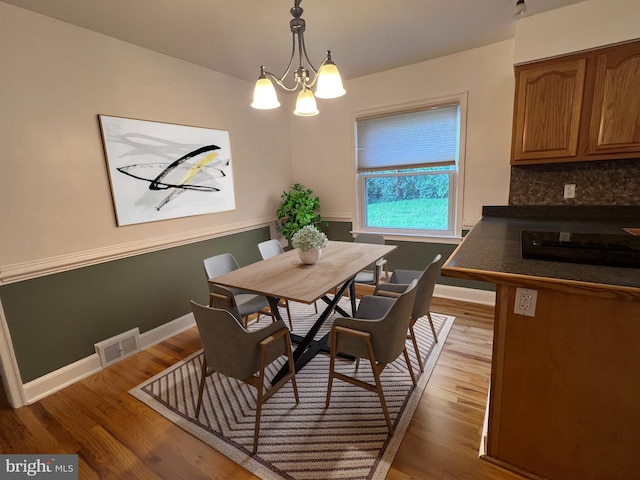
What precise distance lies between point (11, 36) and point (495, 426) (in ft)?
11.4

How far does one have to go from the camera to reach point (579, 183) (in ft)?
7.78

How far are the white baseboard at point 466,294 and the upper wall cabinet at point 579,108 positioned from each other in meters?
1.45

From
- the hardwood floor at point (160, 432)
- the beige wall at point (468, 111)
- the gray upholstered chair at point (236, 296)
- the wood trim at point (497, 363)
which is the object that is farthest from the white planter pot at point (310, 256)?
the beige wall at point (468, 111)

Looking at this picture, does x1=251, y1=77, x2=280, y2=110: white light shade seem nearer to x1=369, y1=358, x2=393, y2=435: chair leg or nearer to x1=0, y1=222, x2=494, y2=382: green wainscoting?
x1=369, y1=358, x2=393, y2=435: chair leg

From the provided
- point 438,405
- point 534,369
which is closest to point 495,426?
point 534,369

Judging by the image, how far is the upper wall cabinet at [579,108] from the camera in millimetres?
2002

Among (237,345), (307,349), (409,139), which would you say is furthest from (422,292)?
(409,139)

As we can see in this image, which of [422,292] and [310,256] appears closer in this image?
[422,292]

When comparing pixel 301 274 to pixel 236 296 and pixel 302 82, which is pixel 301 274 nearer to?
pixel 236 296

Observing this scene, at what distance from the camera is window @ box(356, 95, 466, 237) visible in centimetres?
316

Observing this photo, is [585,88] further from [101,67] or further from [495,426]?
[101,67]

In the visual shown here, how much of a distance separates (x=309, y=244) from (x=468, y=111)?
7.06ft

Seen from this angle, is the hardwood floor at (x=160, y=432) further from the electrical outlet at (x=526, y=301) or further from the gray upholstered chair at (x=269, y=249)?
the gray upholstered chair at (x=269, y=249)
